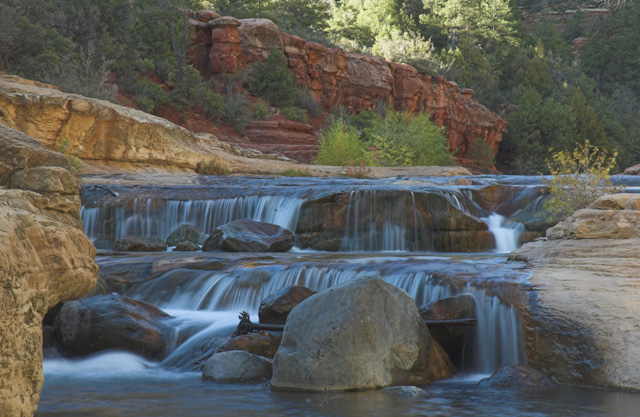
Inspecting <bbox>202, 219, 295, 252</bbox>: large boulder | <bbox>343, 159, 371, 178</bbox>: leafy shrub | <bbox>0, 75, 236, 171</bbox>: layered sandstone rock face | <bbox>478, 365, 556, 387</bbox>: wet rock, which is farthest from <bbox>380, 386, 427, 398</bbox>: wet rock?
<bbox>343, 159, 371, 178</bbox>: leafy shrub

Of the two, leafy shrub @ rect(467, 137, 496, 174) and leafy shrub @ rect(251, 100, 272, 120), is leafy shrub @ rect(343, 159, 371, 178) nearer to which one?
leafy shrub @ rect(251, 100, 272, 120)

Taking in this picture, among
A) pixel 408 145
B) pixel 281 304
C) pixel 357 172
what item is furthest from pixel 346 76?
pixel 281 304

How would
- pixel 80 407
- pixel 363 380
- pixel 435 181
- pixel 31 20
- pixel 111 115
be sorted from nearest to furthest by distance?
1. pixel 80 407
2. pixel 363 380
3. pixel 435 181
4. pixel 111 115
5. pixel 31 20

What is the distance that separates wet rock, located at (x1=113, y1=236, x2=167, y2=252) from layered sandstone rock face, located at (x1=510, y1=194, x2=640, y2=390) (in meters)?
6.51

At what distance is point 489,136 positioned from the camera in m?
45.8

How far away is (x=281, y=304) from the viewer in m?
6.84

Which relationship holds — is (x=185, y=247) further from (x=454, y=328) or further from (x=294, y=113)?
(x=294, y=113)

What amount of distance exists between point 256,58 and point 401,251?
27.4 meters

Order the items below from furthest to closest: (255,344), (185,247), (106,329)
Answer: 1. (185,247)
2. (106,329)
3. (255,344)

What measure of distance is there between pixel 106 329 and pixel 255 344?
164 cm

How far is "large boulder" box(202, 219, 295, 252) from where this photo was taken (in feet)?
35.9

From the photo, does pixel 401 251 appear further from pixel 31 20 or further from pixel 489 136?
pixel 489 136

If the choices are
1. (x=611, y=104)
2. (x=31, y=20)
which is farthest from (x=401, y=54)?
(x=31, y=20)

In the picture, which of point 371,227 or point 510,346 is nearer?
point 510,346
